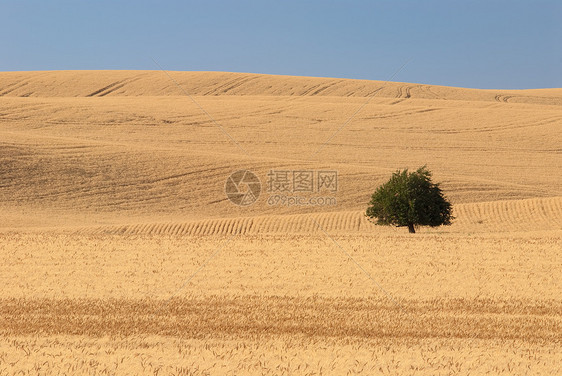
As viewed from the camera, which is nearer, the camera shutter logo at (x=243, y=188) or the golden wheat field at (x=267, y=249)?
the golden wheat field at (x=267, y=249)

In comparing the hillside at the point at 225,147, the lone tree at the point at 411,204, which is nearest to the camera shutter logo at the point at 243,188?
the hillside at the point at 225,147

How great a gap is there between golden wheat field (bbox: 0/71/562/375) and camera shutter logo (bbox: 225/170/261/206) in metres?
0.57

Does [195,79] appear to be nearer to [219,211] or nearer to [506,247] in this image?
[219,211]

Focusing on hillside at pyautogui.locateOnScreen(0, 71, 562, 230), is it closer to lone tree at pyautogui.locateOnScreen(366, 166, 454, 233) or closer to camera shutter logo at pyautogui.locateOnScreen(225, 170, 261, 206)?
camera shutter logo at pyautogui.locateOnScreen(225, 170, 261, 206)

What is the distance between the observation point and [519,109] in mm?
69062

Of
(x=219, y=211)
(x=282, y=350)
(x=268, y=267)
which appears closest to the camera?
(x=282, y=350)

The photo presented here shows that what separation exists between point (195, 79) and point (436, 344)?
275 ft

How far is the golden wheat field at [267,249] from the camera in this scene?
891cm

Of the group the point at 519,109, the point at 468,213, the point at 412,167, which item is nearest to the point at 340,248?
the point at 468,213

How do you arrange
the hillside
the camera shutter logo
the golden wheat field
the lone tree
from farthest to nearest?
the camera shutter logo < the hillside < the lone tree < the golden wheat field

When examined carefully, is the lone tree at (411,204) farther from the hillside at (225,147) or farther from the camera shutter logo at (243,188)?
the camera shutter logo at (243,188)

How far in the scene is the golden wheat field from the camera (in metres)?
8.91

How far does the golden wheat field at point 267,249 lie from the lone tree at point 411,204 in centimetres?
105

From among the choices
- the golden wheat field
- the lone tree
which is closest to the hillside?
the golden wheat field
